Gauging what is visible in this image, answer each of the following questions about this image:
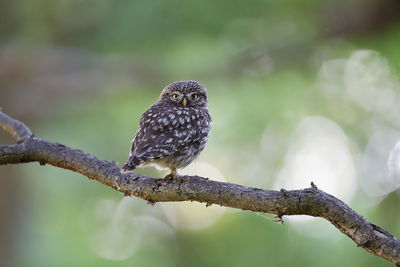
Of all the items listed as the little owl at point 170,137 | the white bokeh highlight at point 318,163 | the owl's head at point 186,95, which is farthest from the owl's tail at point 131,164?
the white bokeh highlight at point 318,163

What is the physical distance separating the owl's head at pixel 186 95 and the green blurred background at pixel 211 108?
6.97ft

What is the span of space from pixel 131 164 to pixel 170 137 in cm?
43

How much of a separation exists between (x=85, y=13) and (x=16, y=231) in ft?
8.19

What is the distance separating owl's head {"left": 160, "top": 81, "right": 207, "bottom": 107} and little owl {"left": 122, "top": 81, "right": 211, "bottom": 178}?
0.53 ft

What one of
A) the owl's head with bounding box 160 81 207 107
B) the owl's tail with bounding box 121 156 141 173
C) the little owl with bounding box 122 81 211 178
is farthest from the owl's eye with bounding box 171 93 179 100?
the owl's tail with bounding box 121 156 141 173

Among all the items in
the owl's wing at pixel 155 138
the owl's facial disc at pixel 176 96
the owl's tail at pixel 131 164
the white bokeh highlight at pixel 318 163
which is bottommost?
the owl's tail at pixel 131 164

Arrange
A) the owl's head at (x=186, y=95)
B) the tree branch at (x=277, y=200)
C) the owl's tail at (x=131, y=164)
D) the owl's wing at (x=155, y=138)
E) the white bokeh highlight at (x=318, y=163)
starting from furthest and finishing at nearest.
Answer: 1. the white bokeh highlight at (x=318, y=163)
2. the owl's head at (x=186, y=95)
3. the owl's wing at (x=155, y=138)
4. the owl's tail at (x=131, y=164)
5. the tree branch at (x=277, y=200)

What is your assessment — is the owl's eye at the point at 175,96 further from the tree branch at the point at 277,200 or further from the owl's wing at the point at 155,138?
the tree branch at the point at 277,200

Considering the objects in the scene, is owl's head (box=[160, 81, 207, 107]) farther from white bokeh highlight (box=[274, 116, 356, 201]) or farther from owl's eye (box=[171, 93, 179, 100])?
white bokeh highlight (box=[274, 116, 356, 201])

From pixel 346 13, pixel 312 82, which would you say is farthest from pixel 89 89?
pixel 346 13

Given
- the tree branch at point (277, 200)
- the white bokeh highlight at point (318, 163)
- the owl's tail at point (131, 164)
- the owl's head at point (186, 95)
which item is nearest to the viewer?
the tree branch at point (277, 200)

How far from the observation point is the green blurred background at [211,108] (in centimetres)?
584

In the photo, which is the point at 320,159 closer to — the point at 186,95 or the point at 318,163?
the point at 318,163

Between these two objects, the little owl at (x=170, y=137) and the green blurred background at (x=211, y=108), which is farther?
the green blurred background at (x=211, y=108)
